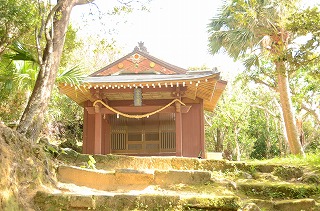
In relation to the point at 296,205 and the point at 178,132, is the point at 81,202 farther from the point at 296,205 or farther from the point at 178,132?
the point at 178,132

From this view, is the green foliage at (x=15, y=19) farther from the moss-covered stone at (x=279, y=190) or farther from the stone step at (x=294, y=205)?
the stone step at (x=294, y=205)

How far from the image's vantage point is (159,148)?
12797mm

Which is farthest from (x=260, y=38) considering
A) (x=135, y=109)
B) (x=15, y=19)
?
(x=15, y=19)

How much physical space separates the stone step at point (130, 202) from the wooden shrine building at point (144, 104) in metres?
5.40

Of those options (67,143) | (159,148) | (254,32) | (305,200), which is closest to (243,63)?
(254,32)

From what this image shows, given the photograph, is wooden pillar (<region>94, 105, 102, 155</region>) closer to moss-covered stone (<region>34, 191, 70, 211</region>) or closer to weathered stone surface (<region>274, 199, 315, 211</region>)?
moss-covered stone (<region>34, 191, 70, 211</region>)

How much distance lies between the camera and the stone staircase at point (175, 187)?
4969mm

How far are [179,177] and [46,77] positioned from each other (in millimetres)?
3614

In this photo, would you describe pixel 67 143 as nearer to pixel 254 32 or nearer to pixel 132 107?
pixel 132 107

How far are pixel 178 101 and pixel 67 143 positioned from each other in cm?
845

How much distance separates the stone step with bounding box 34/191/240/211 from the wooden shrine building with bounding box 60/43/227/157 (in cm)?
540

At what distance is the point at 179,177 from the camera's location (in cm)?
696

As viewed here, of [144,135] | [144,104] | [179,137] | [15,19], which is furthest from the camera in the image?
[144,135]

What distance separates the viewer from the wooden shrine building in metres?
10.7
